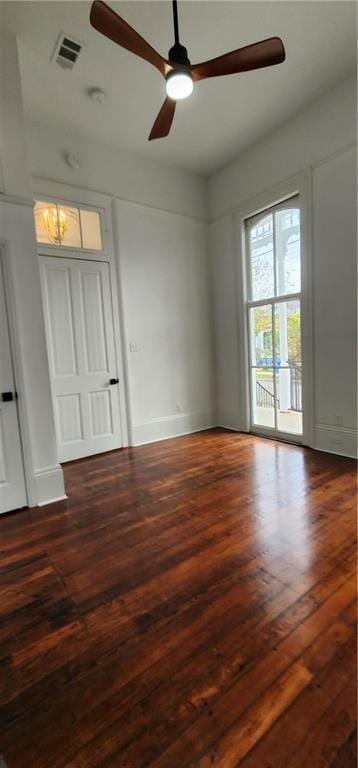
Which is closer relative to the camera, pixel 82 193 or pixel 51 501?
pixel 51 501

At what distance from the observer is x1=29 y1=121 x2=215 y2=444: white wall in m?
4.06

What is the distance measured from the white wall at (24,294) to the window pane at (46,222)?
101 centimetres

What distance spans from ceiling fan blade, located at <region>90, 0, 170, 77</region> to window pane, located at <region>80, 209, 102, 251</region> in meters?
2.18

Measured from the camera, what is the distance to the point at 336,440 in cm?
357

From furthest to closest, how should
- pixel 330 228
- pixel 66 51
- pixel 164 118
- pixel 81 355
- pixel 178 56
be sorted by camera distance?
pixel 81 355
pixel 330 228
pixel 66 51
pixel 164 118
pixel 178 56

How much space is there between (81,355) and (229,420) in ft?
7.91

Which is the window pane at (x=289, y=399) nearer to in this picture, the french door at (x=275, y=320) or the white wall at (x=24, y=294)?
the french door at (x=275, y=320)

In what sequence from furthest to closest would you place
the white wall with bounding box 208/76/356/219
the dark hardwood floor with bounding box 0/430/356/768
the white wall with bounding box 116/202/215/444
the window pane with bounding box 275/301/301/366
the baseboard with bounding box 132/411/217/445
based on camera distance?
the baseboard with bounding box 132/411/217/445 → the white wall with bounding box 116/202/215/444 → the window pane with bounding box 275/301/301/366 → the white wall with bounding box 208/76/356/219 → the dark hardwood floor with bounding box 0/430/356/768

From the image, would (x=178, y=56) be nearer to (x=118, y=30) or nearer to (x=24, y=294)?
(x=118, y=30)

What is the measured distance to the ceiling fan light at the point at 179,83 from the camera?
1.94 meters

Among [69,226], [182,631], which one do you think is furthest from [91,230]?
[182,631]

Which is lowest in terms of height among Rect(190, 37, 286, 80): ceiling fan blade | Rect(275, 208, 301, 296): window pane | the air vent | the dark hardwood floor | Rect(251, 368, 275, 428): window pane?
the dark hardwood floor

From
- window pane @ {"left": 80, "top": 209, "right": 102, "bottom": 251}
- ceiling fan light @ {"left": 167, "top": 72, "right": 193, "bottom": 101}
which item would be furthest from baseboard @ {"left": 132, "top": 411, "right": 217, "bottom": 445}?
ceiling fan light @ {"left": 167, "top": 72, "right": 193, "bottom": 101}

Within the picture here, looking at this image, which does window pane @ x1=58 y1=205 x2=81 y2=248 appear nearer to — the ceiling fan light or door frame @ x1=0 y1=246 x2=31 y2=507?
door frame @ x1=0 y1=246 x2=31 y2=507
